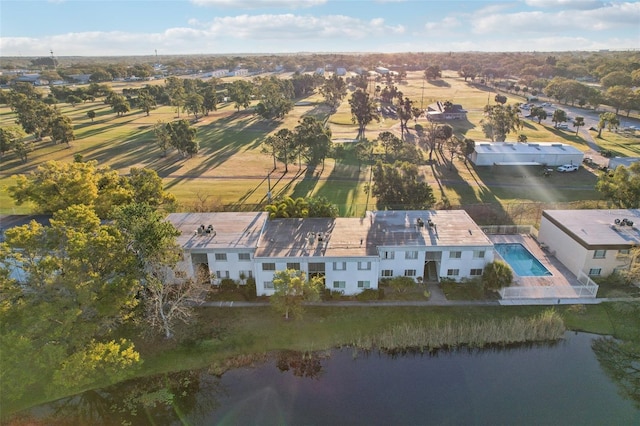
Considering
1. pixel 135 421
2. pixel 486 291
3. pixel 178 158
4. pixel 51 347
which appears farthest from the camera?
pixel 178 158

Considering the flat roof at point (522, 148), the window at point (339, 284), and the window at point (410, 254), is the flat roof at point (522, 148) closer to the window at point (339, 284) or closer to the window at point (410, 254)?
the window at point (410, 254)

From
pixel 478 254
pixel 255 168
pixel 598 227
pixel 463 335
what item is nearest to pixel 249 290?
pixel 463 335

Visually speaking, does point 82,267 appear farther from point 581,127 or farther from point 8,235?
point 581,127

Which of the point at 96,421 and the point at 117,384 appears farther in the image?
the point at 117,384

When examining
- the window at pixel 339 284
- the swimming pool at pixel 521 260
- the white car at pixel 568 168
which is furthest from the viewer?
the white car at pixel 568 168

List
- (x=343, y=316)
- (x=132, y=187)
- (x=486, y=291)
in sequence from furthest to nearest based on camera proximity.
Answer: (x=132, y=187)
(x=486, y=291)
(x=343, y=316)

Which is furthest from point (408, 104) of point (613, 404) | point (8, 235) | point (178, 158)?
point (8, 235)

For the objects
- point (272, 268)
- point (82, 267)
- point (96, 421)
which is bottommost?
point (96, 421)

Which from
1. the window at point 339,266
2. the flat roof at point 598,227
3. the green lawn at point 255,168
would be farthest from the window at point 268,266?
the flat roof at point 598,227
